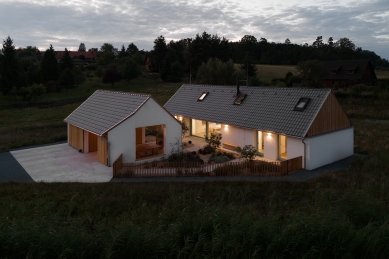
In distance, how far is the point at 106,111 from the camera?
17438 mm

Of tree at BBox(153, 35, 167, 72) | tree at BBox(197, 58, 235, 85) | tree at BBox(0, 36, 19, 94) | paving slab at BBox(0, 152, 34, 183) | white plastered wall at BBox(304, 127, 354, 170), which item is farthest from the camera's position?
tree at BBox(153, 35, 167, 72)

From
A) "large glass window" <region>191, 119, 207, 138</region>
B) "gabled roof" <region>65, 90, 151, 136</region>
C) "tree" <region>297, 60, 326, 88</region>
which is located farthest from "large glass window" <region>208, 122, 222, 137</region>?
"tree" <region>297, 60, 326, 88</region>

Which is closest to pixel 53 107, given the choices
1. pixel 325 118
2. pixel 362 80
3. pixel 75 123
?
pixel 75 123

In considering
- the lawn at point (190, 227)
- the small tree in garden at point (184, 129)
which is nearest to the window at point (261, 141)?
the small tree in garden at point (184, 129)

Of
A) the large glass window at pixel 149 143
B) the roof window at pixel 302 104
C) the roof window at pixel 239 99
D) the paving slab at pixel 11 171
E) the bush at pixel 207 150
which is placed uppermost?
the roof window at pixel 239 99

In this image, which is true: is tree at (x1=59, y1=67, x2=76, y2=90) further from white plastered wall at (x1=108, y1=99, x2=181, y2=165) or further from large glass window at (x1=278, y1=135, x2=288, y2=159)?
large glass window at (x1=278, y1=135, x2=288, y2=159)

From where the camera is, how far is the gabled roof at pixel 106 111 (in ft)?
51.9

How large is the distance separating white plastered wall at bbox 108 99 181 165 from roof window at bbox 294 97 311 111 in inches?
259

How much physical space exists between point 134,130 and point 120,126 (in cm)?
77

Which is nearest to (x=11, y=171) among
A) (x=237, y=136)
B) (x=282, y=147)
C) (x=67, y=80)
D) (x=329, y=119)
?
(x=237, y=136)

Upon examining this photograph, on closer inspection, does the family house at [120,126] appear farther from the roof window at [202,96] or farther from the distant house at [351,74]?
the distant house at [351,74]

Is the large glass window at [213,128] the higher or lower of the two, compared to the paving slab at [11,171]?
higher

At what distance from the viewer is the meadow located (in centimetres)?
543

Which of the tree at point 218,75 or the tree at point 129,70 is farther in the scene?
the tree at point 129,70
